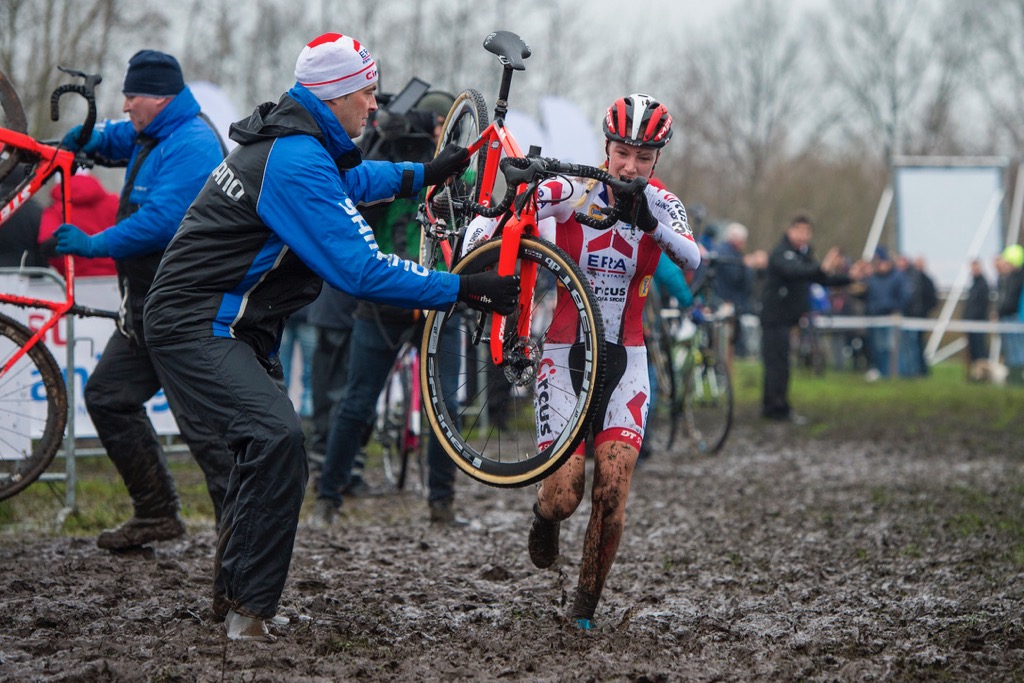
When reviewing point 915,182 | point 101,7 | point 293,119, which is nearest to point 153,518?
point 293,119

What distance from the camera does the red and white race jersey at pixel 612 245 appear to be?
5691 millimetres

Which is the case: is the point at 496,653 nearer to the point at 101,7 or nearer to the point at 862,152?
the point at 101,7

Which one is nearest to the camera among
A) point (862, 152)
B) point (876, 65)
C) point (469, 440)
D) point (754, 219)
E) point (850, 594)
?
point (469, 440)

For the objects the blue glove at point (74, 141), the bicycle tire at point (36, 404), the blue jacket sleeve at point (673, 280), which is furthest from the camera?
the blue jacket sleeve at point (673, 280)

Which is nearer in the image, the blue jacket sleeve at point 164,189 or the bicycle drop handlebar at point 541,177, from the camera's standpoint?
the bicycle drop handlebar at point 541,177

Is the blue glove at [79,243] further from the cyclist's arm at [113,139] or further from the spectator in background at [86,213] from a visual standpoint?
the spectator in background at [86,213]

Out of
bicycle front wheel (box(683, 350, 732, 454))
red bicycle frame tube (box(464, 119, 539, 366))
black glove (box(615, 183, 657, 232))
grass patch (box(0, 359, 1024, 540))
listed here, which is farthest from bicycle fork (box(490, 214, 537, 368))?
bicycle front wheel (box(683, 350, 732, 454))

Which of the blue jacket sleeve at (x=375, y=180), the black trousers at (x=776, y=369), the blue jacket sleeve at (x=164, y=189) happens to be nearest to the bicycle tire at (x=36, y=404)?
the blue jacket sleeve at (x=164, y=189)

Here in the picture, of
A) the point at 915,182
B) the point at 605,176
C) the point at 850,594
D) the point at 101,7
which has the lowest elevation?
the point at 850,594

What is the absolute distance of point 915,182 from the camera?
27.6 metres

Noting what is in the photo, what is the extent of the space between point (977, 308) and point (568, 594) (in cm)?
2069

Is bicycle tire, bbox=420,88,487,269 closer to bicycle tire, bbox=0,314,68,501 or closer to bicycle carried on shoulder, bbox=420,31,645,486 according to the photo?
bicycle carried on shoulder, bbox=420,31,645,486

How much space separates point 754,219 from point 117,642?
3645 centimetres

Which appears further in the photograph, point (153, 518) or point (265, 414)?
point (153, 518)
